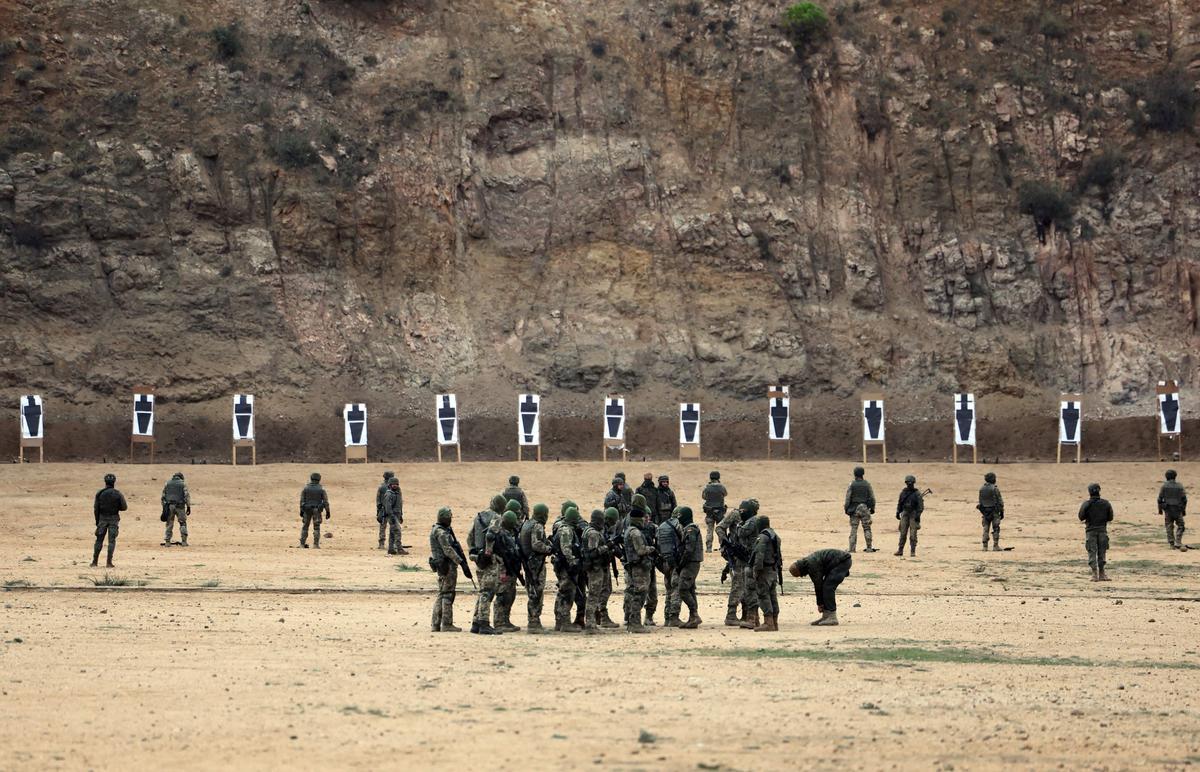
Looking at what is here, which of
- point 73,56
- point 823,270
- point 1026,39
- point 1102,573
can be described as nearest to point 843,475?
point 823,270

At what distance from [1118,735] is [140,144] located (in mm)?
47164

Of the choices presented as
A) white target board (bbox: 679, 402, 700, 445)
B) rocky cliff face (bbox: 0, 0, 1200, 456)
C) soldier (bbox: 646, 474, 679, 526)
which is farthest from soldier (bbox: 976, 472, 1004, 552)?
rocky cliff face (bbox: 0, 0, 1200, 456)

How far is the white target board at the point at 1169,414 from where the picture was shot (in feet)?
166

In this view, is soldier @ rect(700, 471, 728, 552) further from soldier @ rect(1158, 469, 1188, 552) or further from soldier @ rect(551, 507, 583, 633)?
soldier @ rect(551, 507, 583, 633)

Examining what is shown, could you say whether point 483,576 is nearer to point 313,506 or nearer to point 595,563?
point 595,563

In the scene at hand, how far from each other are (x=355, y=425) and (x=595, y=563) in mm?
28569

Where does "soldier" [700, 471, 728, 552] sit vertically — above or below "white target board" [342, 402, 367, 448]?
below

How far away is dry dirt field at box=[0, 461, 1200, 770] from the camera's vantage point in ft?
44.9

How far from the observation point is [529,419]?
50.3 meters

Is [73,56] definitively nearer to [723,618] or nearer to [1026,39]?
[1026,39]

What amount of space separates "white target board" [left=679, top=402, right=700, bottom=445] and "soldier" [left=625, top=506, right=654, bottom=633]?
28.0 m

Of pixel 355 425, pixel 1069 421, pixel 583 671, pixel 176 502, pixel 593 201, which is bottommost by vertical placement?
pixel 583 671

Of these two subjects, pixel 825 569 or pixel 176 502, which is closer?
pixel 825 569

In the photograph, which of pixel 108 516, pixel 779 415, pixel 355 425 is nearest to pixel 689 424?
pixel 779 415
